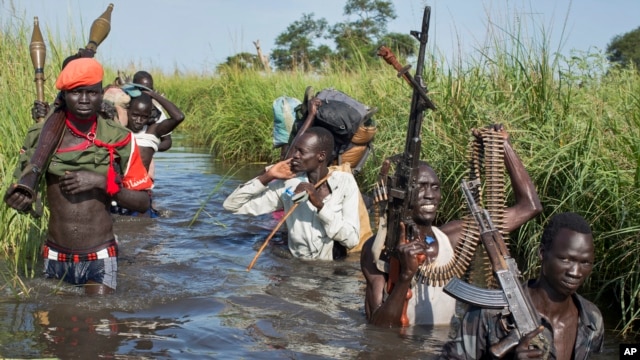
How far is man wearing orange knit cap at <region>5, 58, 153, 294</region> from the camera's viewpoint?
199 inches

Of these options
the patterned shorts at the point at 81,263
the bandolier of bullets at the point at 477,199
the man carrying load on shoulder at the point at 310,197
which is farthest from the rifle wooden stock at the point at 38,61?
the bandolier of bullets at the point at 477,199

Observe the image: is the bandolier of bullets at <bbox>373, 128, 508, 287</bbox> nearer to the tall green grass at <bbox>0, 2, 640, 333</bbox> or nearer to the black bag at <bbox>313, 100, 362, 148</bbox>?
the tall green grass at <bbox>0, 2, 640, 333</bbox>

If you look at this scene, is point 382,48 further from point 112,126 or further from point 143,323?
point 143,323

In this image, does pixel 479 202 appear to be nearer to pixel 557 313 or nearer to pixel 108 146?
pixel 557 313

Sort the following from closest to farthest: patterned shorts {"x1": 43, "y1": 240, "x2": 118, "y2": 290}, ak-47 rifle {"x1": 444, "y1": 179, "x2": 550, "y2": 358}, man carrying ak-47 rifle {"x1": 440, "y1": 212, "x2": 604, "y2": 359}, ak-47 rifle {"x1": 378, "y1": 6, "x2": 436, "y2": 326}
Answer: ak-47 rifle {"x1": 444, "y1": 179, "x2": 550, "y2": 358} → man carrying ak-47 rifle {"x1": 440, "y1": 212, "x2": 604, "y2": 359} → ak-47 rifle {"x1": 378, "y1": 6, "x2": 436, "y2": 326} → patterned shorts {"x1": 43, "y1": 240, "x2": 118, "y2": 290}

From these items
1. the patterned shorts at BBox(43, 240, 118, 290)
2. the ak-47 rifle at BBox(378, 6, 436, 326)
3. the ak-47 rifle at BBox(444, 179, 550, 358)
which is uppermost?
the ak-47 rifle at BBox(378, 6, 436, 326)

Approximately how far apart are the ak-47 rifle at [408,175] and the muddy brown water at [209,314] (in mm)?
681

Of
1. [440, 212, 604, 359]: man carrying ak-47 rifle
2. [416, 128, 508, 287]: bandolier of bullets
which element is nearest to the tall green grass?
[416, 128, 508, 287]: bandolier of bullets

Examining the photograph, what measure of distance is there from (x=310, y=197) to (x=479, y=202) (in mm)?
2410

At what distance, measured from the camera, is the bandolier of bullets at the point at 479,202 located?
14.3ft

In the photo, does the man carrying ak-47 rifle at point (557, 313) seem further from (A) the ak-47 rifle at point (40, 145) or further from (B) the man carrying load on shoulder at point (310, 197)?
(B) the man carrying load on shoulder at point (310, 197)

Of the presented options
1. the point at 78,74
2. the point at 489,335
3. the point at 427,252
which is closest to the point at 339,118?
the point at 427,252

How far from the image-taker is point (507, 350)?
3127mm

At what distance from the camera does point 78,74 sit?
16.2ft
